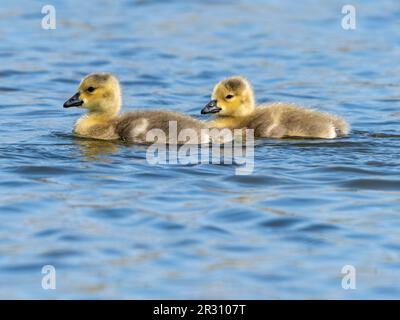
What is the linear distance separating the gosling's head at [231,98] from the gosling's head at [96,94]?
759mm

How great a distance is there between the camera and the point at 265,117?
9.30 m

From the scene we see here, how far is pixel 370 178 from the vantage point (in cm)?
797

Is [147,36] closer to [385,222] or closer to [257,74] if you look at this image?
[257,74]

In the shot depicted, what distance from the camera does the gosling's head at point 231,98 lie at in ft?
31.0

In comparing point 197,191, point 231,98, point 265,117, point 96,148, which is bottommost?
point 197,191

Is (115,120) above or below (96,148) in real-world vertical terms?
above

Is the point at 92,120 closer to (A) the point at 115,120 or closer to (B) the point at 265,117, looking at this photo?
(A) the point at 115,120

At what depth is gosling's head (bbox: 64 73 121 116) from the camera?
926cm

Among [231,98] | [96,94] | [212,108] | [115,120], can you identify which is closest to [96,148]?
[115,120]

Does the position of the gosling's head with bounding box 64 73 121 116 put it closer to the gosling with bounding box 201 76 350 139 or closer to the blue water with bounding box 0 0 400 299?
the blue water with bounding box 0 0 400 299

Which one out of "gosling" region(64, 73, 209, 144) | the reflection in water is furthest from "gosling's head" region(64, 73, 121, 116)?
the reflection in water

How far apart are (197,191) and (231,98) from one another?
1.96 m

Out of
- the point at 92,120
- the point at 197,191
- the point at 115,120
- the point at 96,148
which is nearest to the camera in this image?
the point at 197,191

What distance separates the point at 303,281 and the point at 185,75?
690cm
